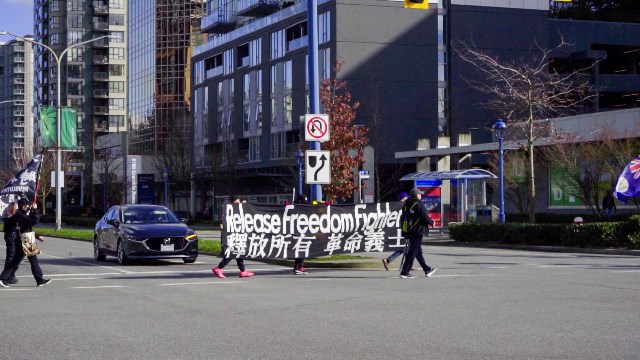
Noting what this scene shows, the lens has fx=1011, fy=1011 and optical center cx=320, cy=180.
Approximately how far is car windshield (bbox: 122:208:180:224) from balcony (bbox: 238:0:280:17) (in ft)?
184

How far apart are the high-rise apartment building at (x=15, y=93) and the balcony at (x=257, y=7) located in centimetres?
11050

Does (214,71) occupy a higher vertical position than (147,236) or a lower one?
higher

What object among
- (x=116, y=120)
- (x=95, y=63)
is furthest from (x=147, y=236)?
(x=95, y=63)

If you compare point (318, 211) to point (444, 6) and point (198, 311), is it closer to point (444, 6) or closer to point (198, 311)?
point (198, 311)

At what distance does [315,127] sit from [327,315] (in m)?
10.7

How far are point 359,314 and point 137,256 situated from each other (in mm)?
12034

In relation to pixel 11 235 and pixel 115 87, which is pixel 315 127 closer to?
pixel 11 235

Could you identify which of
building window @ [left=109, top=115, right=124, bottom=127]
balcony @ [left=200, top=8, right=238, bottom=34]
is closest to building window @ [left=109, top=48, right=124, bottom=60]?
building window @ [left=109, top=115, right=124, bottom=127]

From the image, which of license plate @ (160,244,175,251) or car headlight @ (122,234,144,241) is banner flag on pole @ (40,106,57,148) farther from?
license plate @ (160,244,175,251)

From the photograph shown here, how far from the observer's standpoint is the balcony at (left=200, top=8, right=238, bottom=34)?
8819 centimetres

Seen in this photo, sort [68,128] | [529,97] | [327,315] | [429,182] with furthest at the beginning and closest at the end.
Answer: [429,182] → [68,128] → [529,97] → [327,315]

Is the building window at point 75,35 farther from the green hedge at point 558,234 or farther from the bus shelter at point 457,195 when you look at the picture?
the green hedge at point 558,234

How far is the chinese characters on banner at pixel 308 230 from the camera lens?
71.6 ft

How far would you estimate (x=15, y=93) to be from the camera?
192 m
